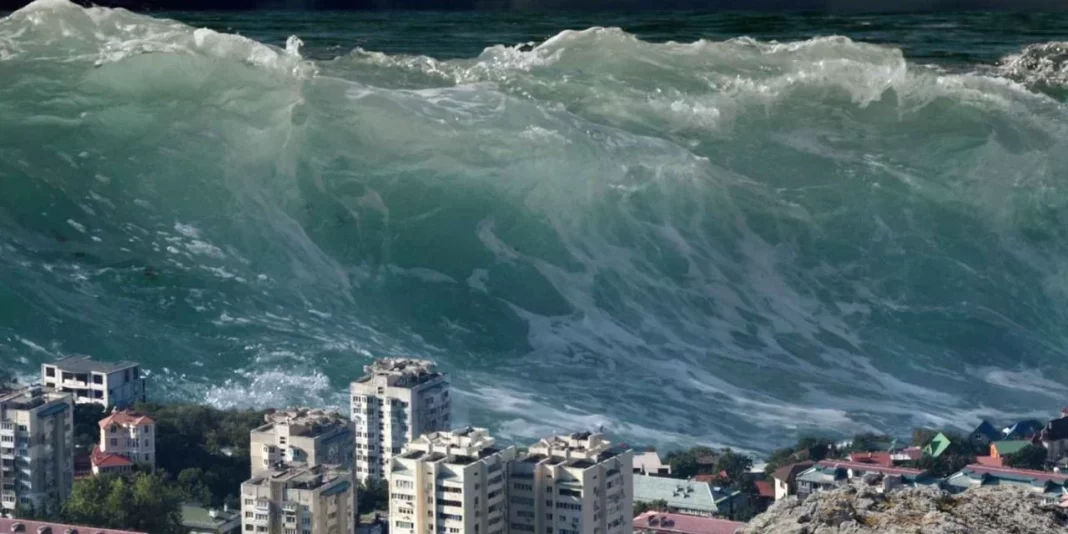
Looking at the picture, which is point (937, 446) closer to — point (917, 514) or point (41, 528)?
point (41, 528)

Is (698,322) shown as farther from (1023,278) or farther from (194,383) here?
(194,383)

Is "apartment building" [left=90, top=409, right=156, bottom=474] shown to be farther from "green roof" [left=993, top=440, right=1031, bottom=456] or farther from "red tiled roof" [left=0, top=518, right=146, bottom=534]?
"green roof" [left=993, top=440, right=1031, bottom=456]

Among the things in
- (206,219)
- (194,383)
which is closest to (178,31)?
(206,219)

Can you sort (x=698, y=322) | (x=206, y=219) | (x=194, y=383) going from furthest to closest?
1. (x=206, y=219)
2. (x=698, y=322)
3. (x=194, y=383)

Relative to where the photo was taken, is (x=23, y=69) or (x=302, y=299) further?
(x=23, y=69)

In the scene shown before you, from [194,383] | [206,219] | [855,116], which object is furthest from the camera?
[855,116]

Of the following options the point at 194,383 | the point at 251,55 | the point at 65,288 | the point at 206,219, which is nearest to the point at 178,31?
the point at 251,55

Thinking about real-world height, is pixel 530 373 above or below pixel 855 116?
below

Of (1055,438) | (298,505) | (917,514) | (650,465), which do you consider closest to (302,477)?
(298,505)
